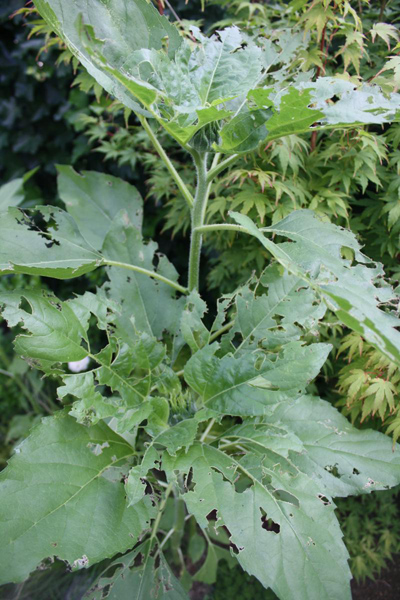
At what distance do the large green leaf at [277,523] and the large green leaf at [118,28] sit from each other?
2.46 ft

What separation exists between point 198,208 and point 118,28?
40 centimetres

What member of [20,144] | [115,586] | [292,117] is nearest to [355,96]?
[292,117]

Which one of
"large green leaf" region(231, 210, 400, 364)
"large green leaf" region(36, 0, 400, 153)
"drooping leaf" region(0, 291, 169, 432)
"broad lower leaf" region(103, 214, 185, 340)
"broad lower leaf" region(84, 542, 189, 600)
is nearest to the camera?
"large green leaf" region(231, 210, 400, 364)

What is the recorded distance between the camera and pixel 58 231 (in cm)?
103

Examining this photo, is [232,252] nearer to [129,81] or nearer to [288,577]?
[129,81]

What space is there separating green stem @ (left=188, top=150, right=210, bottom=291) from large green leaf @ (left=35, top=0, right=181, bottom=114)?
0.17 metres

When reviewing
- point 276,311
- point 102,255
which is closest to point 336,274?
point 276,311

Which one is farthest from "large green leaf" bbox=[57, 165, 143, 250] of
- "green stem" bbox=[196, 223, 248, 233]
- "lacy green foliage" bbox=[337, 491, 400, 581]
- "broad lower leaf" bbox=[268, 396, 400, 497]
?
"lacy green foliage" bbox=[337, 491, 400, 581]

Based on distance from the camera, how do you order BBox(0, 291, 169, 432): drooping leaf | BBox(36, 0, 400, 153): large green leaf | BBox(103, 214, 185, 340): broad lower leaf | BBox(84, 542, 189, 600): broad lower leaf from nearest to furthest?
BBox(36, 0, 400, 153): large green leaf < BBox(0, 291, 169, 432): drooping leaf < BBox(84, 542, 189, 600): broad lower leaf < BBox(103, 214, 185, 340): broad lower leaf

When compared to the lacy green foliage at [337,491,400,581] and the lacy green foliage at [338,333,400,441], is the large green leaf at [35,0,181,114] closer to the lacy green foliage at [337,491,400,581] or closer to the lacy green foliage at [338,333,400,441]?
the lacy green foliage at [338,333,400,441]

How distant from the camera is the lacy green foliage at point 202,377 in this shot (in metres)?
0.79

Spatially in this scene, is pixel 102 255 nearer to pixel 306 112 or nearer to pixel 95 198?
pixel 95 198

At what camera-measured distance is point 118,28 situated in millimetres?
893

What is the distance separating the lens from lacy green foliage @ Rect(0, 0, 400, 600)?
31.0 inches
